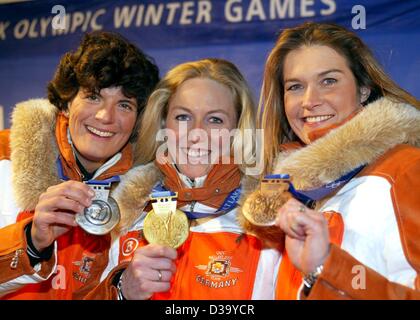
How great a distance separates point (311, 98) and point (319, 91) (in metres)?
0.05

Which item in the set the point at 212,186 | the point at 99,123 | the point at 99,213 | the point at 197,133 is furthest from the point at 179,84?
the point at 99,213

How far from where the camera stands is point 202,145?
7.89 feet

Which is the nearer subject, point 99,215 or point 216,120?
point 99,215

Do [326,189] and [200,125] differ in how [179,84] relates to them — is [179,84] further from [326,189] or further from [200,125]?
[326,189]

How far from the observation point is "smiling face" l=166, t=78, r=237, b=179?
95.1 inches

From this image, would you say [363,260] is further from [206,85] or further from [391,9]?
[391,9]

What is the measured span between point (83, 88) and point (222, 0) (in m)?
1.05

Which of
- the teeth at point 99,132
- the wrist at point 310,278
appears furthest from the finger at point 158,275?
the teeth at point 99,132

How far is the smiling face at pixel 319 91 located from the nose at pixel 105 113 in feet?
2.60

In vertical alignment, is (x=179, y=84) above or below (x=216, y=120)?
above

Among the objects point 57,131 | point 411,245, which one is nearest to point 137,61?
point 57,131

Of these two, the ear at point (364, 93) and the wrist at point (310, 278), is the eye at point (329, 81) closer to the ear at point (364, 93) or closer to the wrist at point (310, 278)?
the ear at point (364, 93)

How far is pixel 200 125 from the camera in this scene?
2414 millimetres

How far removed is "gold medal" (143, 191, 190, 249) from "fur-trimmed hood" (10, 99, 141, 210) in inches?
24.5
